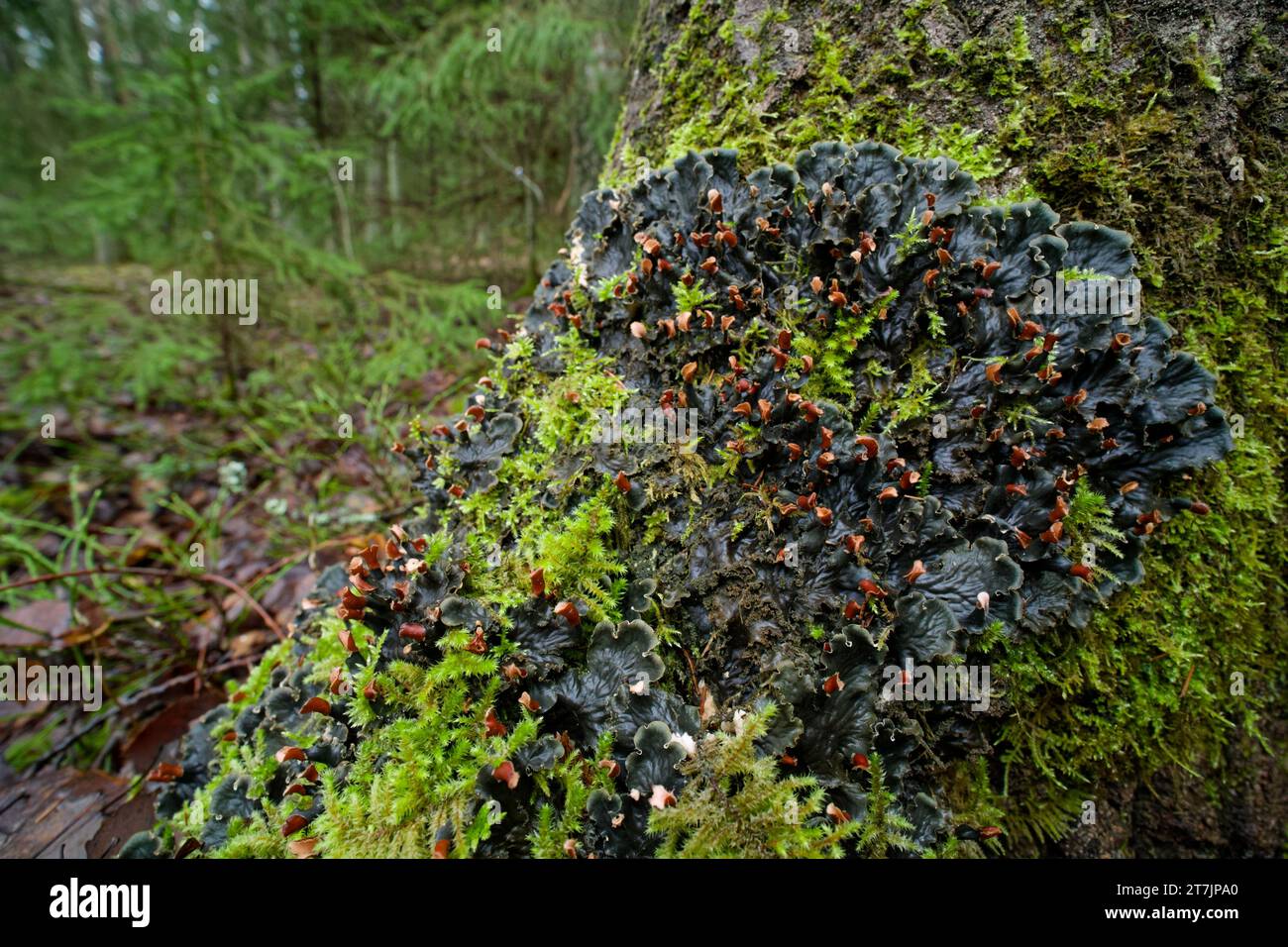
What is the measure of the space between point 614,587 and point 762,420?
0.80 meters

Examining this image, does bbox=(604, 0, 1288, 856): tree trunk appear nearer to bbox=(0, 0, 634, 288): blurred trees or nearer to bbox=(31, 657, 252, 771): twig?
bbox=(31, 657, 252, 771): twig

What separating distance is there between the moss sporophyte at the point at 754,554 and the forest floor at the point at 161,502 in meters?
0.98

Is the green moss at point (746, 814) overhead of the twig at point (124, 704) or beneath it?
overhead

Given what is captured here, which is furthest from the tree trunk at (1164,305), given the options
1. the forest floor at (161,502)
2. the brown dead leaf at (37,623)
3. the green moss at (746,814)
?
the brown dead leaf at (37,623)

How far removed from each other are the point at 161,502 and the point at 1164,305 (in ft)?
18.5

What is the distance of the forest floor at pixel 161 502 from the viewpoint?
3041 mm

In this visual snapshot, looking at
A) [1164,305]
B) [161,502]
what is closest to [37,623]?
[161,502]

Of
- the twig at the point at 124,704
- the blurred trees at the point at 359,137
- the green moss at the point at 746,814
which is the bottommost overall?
the twig at the point at 124,704

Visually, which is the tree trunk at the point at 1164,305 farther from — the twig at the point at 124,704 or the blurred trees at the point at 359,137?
the blurred trees at the point at 359,137

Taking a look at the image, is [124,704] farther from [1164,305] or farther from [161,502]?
[1164,305]

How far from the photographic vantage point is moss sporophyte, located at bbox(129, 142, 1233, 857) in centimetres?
173

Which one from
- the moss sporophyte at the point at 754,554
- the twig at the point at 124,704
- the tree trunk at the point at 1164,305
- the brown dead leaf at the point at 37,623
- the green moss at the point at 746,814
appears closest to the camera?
the green moss at the point at 746,814

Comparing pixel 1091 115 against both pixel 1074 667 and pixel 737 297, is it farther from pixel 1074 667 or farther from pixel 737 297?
pixel 1074 667

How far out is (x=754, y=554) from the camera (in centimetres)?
209
